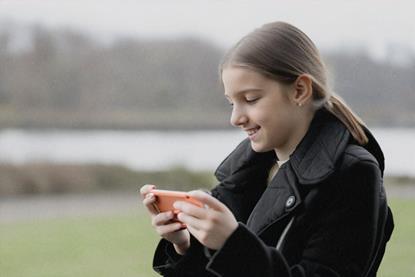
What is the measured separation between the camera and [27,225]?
6156mm

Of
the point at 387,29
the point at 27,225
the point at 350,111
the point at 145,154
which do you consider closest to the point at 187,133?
the point at 145,154

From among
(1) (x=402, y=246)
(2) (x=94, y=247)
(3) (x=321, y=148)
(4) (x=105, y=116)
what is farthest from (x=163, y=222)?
(4) (x=105, y=116)

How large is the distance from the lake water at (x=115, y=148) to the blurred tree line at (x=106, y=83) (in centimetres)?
12

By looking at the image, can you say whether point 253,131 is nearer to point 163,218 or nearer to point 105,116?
point 163,218

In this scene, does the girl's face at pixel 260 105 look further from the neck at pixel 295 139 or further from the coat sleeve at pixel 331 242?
the coat sleeve at pixel 331 242

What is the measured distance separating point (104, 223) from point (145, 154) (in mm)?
1434

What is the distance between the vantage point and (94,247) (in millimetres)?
5383

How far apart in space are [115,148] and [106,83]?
614 millimetres

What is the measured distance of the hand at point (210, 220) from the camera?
1.08 meters

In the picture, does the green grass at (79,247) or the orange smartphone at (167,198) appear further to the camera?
the green grass at (79,247)

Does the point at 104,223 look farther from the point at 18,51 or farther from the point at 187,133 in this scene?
the point at 18,51

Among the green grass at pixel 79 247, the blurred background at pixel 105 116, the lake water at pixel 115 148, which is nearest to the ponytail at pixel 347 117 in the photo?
the green grass at pixel 79 247

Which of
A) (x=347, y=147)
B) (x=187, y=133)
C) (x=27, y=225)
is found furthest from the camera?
(x=187, y=133)

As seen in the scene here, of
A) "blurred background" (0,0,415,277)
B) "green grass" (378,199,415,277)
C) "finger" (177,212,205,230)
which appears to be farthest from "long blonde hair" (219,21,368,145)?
"blurred background" (0,0,415,277)
